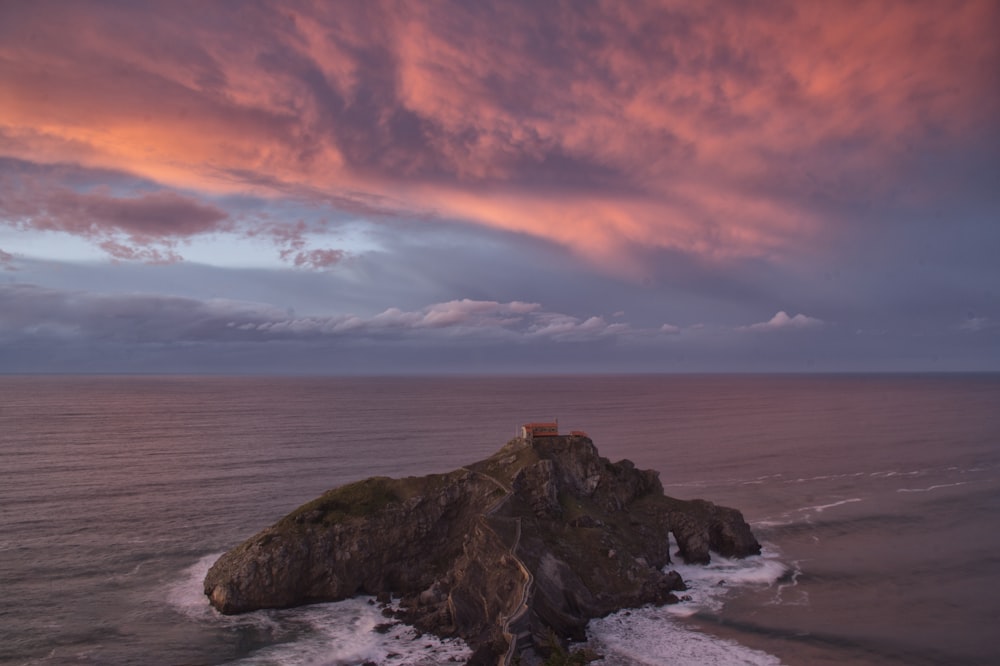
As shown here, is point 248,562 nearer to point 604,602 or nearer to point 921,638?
point 604,602

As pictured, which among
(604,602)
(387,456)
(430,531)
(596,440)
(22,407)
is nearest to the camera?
(604,602)

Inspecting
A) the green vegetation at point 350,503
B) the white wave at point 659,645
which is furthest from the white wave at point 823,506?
the green vegetation at point 350,503

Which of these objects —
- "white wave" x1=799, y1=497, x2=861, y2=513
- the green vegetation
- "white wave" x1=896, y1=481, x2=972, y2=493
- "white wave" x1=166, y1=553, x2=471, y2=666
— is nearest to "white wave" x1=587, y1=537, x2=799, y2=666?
"white wave" x1=166, y1=553, x2=471, y2=666

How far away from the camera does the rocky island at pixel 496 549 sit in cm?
4259

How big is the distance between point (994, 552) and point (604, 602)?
40964 millimetres

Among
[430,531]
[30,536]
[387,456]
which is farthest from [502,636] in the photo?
[387,456]

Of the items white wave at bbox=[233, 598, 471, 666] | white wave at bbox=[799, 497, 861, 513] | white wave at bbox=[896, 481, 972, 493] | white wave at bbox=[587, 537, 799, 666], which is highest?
white wave at bbox=[896, 481, 972, 493]

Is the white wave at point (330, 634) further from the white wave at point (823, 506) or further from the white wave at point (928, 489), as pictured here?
the white wave at point (928, 489)

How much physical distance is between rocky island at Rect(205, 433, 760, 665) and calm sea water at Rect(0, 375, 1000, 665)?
76.5 inches

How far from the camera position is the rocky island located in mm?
42594

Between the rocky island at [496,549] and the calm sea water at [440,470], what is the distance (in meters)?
1.94

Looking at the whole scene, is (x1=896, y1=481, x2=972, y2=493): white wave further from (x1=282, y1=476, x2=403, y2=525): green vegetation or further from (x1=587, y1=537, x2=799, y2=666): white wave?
(x1=282, y1=476, x2=403, y2=525): green vegetation

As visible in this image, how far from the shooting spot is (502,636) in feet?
128

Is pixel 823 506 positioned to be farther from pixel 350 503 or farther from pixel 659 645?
pixel 350 503
